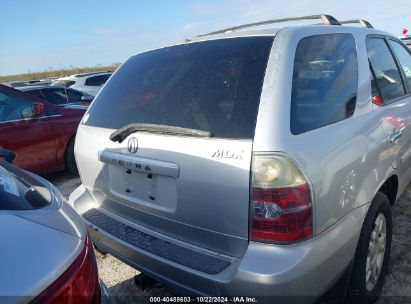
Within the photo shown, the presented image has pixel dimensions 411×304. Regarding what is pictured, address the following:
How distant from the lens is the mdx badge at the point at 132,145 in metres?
2.16

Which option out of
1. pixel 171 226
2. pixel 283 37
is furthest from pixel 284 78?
Result: pixel 171 226

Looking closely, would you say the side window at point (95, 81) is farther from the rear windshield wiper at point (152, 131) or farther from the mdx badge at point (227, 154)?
the mdx badge at point (227, 154)

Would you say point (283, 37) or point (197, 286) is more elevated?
point (283, 37)

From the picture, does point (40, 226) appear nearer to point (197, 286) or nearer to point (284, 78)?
point (197, 286)

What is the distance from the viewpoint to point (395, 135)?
2.67 meters

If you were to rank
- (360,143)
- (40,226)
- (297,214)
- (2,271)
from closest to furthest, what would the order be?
(2,271)
(40,226)
(297,214)
(360,143)

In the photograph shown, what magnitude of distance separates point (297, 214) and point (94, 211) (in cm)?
149

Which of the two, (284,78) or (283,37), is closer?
(284,78)

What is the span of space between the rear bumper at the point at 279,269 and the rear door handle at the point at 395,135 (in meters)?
0.79

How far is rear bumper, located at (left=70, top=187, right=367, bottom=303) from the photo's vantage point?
5.53 feet

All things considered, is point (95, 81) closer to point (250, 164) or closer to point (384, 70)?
point (384, 70)

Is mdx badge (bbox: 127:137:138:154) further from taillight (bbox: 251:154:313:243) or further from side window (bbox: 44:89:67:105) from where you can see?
side window (bbox: 44:89:67:105)

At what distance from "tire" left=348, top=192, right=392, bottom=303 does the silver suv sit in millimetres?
10

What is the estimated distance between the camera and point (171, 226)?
210 cm
